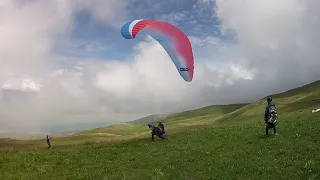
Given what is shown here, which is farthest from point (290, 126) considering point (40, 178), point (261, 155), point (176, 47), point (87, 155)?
point (40, 178)

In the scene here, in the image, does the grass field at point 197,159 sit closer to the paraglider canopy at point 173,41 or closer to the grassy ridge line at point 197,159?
the grassy ridge line at point 197,159

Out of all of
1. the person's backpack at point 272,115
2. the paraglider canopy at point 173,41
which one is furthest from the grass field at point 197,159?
the paraglider canopy at point 173,41

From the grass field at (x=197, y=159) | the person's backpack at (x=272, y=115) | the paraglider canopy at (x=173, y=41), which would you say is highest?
the paraglider canopy at (x=173, y=41)

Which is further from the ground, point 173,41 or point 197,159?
point 173,41

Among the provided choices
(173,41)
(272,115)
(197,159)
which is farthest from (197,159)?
(173,41)

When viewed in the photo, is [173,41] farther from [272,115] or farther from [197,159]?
[272,115]

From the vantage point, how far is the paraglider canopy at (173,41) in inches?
1191

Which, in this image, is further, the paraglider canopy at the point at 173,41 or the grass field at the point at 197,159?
the paraglider canopy at the point at 173,41

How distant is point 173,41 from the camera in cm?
3166

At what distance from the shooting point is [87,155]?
114ft

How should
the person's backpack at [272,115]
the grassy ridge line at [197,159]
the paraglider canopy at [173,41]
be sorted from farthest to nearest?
the person's backpack at [272,115]
the paraglider canopy at [173,41]
the grassy ridge line at [197,159]

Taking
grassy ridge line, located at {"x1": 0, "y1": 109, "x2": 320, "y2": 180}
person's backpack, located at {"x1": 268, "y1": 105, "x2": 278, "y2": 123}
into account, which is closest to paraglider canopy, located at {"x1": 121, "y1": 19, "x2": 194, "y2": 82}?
grassy ridge line, located at {"x1": 0, "y1": 109, "x2": 320, "y2": 180}

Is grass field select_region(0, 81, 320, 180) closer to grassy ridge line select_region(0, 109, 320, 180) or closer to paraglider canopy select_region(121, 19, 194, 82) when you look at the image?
grassy ridge line select_region(0, 109, 320, 180)

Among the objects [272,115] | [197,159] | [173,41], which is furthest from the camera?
[272,115]
